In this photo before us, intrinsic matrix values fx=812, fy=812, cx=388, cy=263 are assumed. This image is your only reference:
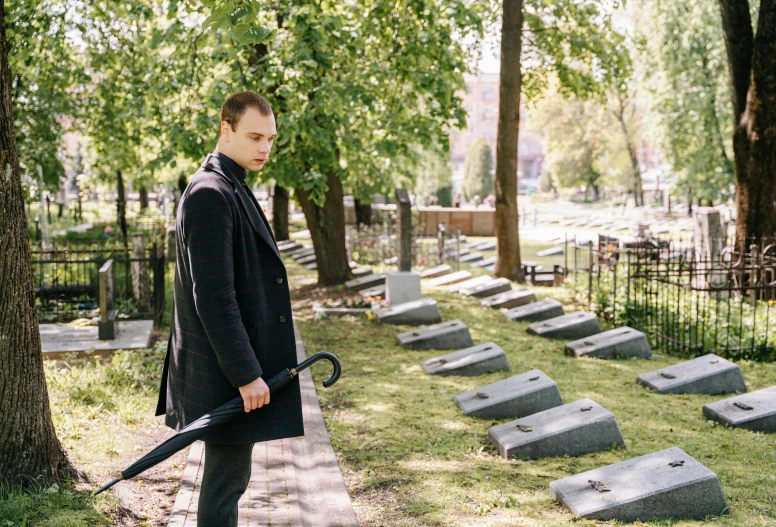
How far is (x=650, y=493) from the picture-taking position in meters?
4.44

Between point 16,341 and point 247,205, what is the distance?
6.16ft

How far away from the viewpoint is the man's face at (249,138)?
3205 millimetres

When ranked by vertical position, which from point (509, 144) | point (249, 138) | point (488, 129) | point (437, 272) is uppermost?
point (488, 129)

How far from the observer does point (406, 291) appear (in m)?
12.5

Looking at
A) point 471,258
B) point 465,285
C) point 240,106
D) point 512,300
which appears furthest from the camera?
point 471,258

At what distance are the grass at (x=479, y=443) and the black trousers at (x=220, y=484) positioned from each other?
156 centimetres

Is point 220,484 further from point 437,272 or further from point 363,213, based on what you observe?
point 363,213

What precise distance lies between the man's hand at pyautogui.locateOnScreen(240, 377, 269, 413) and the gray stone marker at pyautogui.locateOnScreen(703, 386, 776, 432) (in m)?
4.55

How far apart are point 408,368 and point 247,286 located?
598cm

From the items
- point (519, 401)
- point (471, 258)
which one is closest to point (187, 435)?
point (519, 401)

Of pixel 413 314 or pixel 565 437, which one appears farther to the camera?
pixel 413 314

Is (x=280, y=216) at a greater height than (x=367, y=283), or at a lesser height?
greater

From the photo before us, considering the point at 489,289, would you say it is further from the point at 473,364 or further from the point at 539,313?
the point at 473,364

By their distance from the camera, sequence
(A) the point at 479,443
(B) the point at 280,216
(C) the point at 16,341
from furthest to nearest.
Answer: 1. (B) the point at 280,216
2. (A) the point at 479,443
3. (C) the point at 16,341
